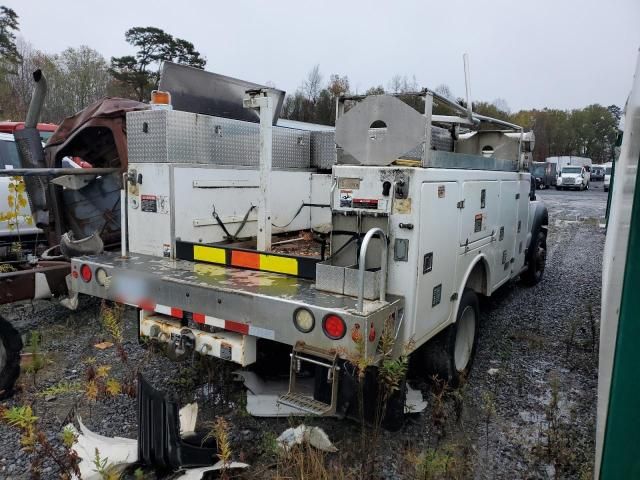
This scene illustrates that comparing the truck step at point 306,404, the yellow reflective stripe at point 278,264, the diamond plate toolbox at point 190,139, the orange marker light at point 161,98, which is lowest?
the truck step at point 306,404

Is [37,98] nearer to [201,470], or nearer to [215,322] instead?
[215,322]

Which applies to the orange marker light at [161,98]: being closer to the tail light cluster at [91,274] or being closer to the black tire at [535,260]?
the tail light cluster at [91,274]

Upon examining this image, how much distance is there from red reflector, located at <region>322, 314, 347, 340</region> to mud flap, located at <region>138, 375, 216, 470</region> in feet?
3.10

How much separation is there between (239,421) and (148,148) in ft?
7.39

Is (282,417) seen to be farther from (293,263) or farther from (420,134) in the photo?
(420,134)

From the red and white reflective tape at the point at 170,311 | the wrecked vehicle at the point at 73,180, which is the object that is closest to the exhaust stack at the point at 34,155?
the wrecked vehicle at the point at 73,180

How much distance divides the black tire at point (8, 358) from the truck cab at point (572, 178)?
41.7 m

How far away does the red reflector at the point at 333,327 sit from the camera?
2.86m

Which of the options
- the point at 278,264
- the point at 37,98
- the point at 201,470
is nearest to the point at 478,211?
the point at 278,264

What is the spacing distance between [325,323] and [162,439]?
1.13 m

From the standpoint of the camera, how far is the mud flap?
2898mm

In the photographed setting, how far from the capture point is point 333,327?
9.54 feet

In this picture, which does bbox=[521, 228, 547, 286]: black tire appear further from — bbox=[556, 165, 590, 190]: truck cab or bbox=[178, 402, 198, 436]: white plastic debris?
bbox=[556, 165, 590, 190]: truck cab

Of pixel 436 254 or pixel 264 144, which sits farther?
pixel 264 144
